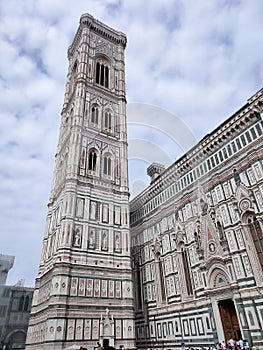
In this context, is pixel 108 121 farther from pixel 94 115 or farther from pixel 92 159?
pixel 92 159

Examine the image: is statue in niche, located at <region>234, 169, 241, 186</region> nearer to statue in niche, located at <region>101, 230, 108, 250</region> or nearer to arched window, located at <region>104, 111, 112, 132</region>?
statue in niche, located at <region>101, 230, 108, 250</region>

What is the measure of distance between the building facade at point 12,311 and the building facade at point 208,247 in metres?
20.2

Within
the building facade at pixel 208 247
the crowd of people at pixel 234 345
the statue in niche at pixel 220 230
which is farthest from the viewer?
the statue in niche at pixel 220 230

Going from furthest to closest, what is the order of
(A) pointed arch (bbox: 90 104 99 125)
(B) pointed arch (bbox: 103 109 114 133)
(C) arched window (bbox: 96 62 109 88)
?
(C) arched window (bbox: 96 62 109 88) → (B) pointed arch (bbox: 103 109 114 133) → (A) pointed arch (bbox: 90 104 99 125)

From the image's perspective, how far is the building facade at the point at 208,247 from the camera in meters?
13.7

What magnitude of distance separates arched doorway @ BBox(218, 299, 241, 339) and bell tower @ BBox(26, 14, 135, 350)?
5.66m

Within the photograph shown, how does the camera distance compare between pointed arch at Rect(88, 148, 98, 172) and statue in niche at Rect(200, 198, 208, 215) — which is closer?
statue in niche at Rect(200, 198, 208, 215)

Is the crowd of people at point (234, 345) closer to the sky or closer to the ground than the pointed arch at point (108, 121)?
closer to the ground

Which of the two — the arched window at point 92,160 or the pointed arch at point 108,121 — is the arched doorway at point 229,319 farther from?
the pointed arch at point 108,121

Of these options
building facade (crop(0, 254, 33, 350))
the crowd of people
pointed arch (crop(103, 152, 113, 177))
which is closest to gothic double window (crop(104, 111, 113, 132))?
pointed arch (crop(103, 152, 113, 177))

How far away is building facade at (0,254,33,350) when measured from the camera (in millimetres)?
32250

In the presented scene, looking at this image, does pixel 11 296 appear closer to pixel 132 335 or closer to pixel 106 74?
pixel 132 335

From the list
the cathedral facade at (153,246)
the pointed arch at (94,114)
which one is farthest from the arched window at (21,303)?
the pointed arch at (94,114)

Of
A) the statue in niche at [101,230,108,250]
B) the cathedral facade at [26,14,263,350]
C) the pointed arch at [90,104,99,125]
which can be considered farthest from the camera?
the pointed arch at [90,104,99,125]
